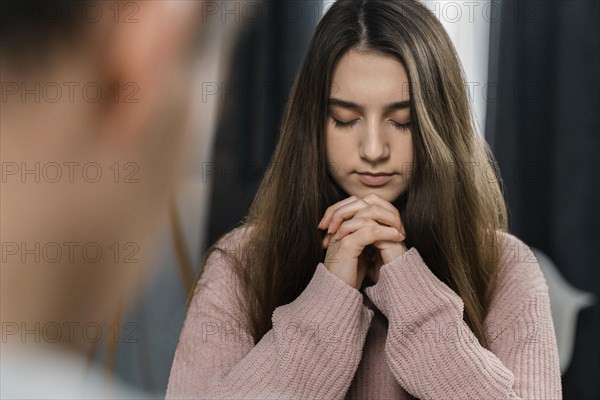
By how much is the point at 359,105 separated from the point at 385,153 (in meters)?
0.08

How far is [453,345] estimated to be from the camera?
978mm

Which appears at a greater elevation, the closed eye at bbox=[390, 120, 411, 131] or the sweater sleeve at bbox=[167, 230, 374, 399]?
the closed eye at bbox=[390, 120, 411, 131]

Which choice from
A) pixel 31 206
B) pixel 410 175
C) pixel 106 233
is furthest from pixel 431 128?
pixel 31 206

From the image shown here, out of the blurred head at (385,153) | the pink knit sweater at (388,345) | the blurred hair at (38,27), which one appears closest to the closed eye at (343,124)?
the blurred head at (385,153)

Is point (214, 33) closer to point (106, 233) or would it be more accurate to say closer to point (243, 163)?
point (243, 163)

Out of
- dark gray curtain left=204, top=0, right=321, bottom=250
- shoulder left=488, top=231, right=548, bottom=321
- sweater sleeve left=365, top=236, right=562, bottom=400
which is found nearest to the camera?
sweater sleeve left=365, top=236, right=562, bottom=400

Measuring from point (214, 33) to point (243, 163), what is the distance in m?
0.23

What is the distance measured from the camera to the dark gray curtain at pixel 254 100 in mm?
1274

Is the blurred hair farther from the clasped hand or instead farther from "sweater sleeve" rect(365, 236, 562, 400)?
"sweater sleeve" rect(365, 236, 562, 400)

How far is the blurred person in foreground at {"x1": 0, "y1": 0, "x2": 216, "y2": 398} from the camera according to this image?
128cm

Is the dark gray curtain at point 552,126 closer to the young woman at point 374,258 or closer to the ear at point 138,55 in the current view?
the young woman at point 374,258

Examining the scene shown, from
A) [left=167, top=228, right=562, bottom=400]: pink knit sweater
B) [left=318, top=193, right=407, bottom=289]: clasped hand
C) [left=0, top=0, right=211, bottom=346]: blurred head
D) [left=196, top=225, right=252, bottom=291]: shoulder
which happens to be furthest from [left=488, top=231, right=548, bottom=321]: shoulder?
[left=0, top=0, right=211, bottom=346]: blurred head

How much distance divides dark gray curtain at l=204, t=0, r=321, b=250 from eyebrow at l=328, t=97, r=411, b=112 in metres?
0.18

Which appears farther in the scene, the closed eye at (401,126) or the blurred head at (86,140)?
the blurred head at (86,140)
